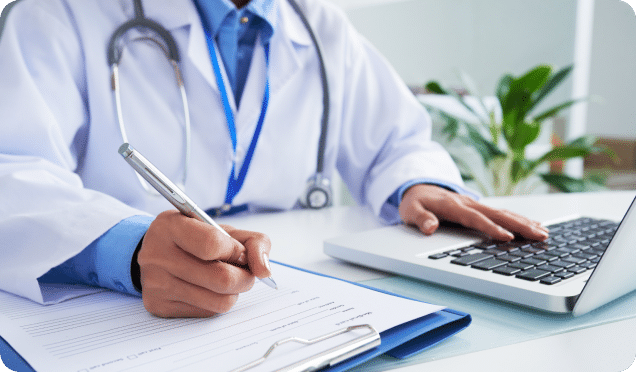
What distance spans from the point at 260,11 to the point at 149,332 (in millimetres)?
630

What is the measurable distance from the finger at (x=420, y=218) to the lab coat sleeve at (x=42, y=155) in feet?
1.15

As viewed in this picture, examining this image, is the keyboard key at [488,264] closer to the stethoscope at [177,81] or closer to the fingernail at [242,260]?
the fingernail at [242,260]

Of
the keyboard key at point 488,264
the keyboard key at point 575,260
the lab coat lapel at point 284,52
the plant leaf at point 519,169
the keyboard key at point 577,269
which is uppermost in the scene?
the lab coat lapel at point 284,52

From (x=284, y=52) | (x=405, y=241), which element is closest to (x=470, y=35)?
(x=284, y=52)

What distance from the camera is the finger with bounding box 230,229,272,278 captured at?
41 centimetres

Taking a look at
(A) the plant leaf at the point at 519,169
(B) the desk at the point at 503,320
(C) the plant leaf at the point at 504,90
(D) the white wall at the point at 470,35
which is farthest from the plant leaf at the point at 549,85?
(D) the white wall at the point at 470,35

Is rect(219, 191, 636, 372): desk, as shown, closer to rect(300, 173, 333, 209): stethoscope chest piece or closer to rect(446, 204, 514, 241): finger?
rect(300, 173, 333, 209): stethoscope chest piece

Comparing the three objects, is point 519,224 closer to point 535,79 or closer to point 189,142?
point 189,142

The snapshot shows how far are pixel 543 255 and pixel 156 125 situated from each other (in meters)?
0.59

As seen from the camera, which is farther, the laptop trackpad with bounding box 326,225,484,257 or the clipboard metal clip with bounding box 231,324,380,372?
the laptop trackpad with bounding box 326,225,484,257

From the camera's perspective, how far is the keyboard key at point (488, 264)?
48 centimetres

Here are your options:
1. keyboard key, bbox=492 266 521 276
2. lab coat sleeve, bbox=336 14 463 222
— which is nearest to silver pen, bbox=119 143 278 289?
keyboard key, bbox=492 266 521 276

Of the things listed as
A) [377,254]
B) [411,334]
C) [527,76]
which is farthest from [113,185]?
[527,76]

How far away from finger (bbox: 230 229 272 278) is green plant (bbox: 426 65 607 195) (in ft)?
5.48
